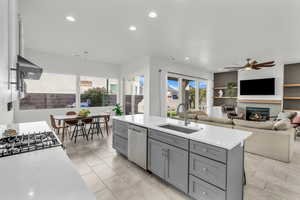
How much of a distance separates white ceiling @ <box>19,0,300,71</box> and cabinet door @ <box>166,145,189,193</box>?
7.39 feet

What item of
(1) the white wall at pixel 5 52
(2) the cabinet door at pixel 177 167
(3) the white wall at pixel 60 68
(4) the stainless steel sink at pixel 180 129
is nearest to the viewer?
(1) the white wall at pixel 5 52

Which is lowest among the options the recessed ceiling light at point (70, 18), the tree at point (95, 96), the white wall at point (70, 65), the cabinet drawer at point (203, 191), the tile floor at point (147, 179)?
the tile floor at point (147, 179)

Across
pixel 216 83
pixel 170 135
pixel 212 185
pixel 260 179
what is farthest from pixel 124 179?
pixel 216 83

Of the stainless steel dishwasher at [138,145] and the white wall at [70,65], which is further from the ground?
the white wall at [70,65]

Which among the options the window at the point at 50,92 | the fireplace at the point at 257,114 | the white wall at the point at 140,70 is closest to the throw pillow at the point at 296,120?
the fireplace at the point at 257,114

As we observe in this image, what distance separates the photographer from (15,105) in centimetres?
438

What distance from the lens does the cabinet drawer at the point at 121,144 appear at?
2.94 meters

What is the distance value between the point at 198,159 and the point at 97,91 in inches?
210

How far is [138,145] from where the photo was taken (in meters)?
2.54

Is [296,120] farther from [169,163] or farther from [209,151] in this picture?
[169,163]

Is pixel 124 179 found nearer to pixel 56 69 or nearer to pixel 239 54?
pixel 56 69

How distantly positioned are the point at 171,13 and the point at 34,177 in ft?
9.22

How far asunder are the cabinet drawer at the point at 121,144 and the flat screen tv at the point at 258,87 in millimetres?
6669

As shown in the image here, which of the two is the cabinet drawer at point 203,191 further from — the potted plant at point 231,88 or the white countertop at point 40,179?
the potted plant at point 231,88
